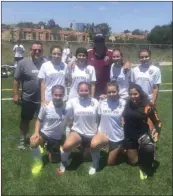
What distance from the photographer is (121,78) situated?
618cm

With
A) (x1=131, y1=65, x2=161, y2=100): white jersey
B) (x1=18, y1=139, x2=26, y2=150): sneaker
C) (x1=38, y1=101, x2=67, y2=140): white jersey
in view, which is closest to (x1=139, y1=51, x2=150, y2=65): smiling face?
(x1=131, y1=65, x2=161, y2=100): white jersey

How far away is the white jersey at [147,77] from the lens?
6.16 m

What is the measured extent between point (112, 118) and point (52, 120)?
982mm

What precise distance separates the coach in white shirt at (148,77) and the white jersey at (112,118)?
0.64 metres

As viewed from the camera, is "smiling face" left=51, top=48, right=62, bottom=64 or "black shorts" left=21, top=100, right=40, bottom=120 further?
"black shorts" left=21, top=100, right=40, bottom=120

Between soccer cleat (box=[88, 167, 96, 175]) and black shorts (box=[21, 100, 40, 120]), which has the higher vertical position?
black shorts (box=[21, 100, 40, 120])

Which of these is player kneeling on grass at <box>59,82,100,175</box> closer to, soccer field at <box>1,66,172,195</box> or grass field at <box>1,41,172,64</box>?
soccer field at <box>1,66,172,195</box>

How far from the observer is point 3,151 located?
6.44 m

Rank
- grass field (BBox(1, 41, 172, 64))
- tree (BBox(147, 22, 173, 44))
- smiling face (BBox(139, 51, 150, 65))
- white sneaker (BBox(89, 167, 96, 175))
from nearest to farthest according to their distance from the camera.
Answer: white sneaker (BBox(89, 167, 96, 175)), smiling face (BBox(139, 51, 150, 65)), grass field (BBox(1, 41, 172, 64)), tree (BBox(147, 22, 173, 44))

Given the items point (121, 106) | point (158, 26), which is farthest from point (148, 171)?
point (158, 26)

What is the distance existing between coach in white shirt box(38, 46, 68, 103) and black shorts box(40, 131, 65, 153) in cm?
63

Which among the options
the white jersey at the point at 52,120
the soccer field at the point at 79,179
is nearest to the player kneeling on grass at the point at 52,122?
the white jersey at the point at 52,120

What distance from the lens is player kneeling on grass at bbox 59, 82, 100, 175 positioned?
5.59m

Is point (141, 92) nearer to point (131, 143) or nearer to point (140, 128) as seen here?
point (140, 128)
